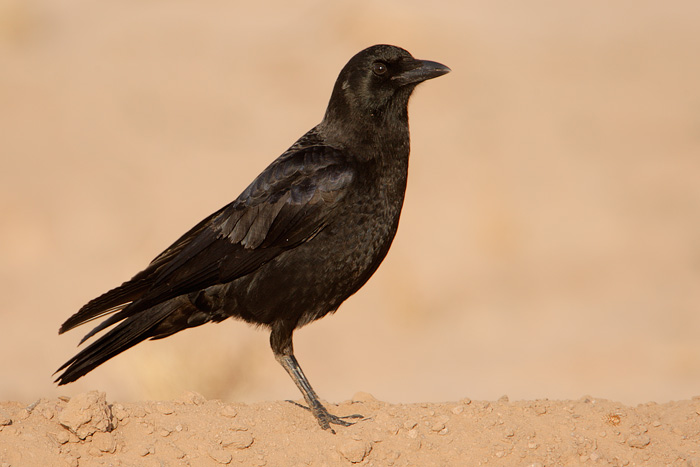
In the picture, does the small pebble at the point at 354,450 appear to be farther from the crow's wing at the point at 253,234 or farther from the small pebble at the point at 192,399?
the crow's wing at the point at 253,234

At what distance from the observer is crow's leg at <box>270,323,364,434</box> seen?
5.85m

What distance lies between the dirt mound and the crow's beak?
7.55ft

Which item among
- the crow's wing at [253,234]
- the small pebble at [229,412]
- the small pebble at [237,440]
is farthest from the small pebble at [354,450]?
the crow's wing at [253,234]

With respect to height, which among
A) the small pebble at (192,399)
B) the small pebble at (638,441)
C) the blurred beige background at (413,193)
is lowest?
the small pebble at (638,441)

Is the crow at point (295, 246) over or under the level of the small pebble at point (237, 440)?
over

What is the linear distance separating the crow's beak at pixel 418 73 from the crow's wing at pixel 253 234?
29.3 inches

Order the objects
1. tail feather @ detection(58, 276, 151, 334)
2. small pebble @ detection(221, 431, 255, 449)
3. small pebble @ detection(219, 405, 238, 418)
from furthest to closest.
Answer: tail feather @ detection(58, 276, 151, 334), small pebble @ detection(219, 405, 238, 418), small pebble @ detection(221, 431, 255, 449)

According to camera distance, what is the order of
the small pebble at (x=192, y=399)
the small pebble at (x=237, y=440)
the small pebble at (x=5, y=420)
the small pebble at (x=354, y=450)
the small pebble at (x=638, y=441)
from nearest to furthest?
the small pebble at (x=5, y=420) → the small pebble at (x=354, y=450) → the small pebble at (x=237, y=440) → the small pebble at (x=638, y=441) → the small pebble at (x=192, y=399)

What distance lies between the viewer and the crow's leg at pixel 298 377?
5.85 m

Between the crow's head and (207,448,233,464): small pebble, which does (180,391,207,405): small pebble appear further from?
the crow's head

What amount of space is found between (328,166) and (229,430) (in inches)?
73.2

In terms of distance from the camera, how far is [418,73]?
20.7 ft

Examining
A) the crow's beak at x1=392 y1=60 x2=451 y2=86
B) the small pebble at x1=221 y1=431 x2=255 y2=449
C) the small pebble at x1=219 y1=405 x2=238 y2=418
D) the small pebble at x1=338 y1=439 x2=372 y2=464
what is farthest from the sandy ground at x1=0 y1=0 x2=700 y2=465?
the small pebble at x1=338 y1=439 x2=372 y2=464

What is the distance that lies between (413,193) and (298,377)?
421 inches
